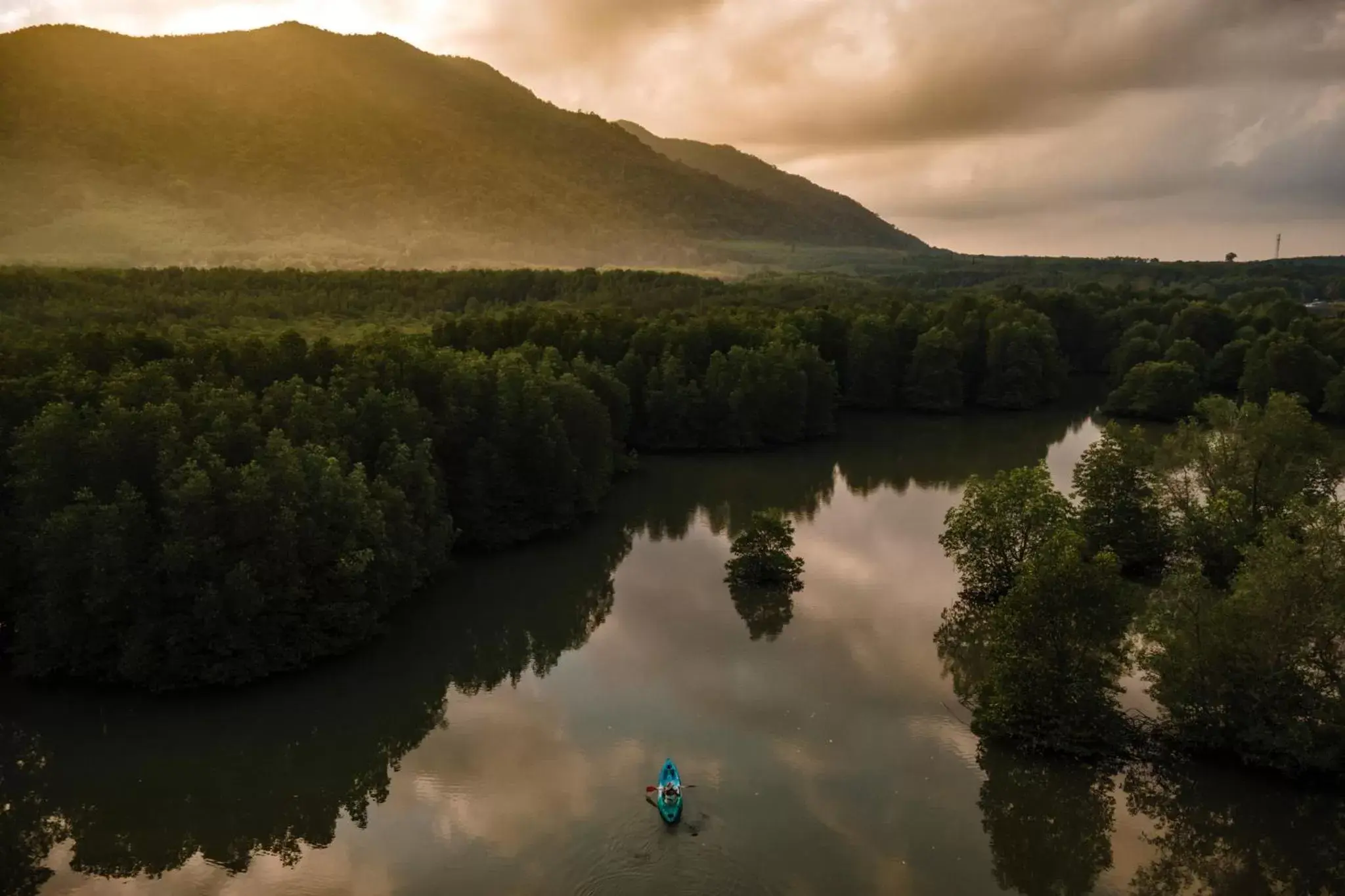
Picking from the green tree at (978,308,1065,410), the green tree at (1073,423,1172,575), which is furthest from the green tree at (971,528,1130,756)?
the green tree at (978,308,1065,410)

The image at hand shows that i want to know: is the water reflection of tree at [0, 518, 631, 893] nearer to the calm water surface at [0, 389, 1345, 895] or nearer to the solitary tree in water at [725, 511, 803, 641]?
the calm water surface at [0, 389, 1345, 895]

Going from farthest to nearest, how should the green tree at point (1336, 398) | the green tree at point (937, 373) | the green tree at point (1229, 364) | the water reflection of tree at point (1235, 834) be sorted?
1. the green tree at point (1229, 364)
2. the green tree at point (937, 373)
3. the green tree at point (1336, 398)
4. the water reflection of tree at point (1235, 834)

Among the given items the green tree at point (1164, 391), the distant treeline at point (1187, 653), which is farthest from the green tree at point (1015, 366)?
the distant treeline at point (1187, 653)

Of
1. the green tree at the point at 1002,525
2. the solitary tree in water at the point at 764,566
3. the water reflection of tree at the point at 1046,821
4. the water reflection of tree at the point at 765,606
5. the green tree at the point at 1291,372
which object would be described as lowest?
the water reflection of tree at the point at 1046,821

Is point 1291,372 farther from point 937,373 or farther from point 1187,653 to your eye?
point 1187,653

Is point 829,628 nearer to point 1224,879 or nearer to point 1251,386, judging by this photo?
point 1224,879

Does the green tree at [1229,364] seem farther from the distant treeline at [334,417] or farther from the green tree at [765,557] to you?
the green tree at [765,557]
